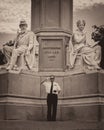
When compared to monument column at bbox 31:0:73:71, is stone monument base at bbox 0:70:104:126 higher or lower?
lower

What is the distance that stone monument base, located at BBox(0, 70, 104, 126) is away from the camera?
1786 cm

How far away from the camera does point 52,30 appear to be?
64.5 feet

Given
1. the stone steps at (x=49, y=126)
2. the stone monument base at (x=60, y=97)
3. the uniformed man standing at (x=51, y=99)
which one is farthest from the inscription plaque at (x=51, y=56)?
the stone steps at (x=49, y=126)

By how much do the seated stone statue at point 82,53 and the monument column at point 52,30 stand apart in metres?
0.55

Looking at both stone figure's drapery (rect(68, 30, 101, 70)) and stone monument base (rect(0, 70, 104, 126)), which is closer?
stone monument base (rect(0, 70, 104, 126))

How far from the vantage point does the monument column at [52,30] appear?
64.0ft

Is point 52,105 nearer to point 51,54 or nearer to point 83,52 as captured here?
point 83,52

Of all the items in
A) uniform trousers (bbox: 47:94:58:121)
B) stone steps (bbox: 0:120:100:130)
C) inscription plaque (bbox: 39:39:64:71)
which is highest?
inscription plaque (bbox: 39:39:64:71)

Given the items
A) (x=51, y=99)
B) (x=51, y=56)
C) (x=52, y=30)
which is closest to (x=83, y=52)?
(x=51, y=56)

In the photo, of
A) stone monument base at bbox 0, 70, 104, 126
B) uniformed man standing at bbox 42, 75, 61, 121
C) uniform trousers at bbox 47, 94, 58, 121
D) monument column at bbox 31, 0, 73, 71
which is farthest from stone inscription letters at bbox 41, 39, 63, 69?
uniform trousers at bbox 47, 94, 58, 121

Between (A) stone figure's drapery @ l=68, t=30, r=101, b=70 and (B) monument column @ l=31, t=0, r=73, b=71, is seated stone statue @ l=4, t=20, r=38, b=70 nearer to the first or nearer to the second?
(B) monument column @ l=31, t=0, r=73, b=71

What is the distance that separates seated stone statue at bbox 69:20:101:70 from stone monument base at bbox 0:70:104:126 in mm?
496

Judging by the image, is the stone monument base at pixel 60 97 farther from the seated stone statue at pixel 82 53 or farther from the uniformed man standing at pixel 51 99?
the uniformed man standing at pixel 51 99

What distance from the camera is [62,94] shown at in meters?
19.1
